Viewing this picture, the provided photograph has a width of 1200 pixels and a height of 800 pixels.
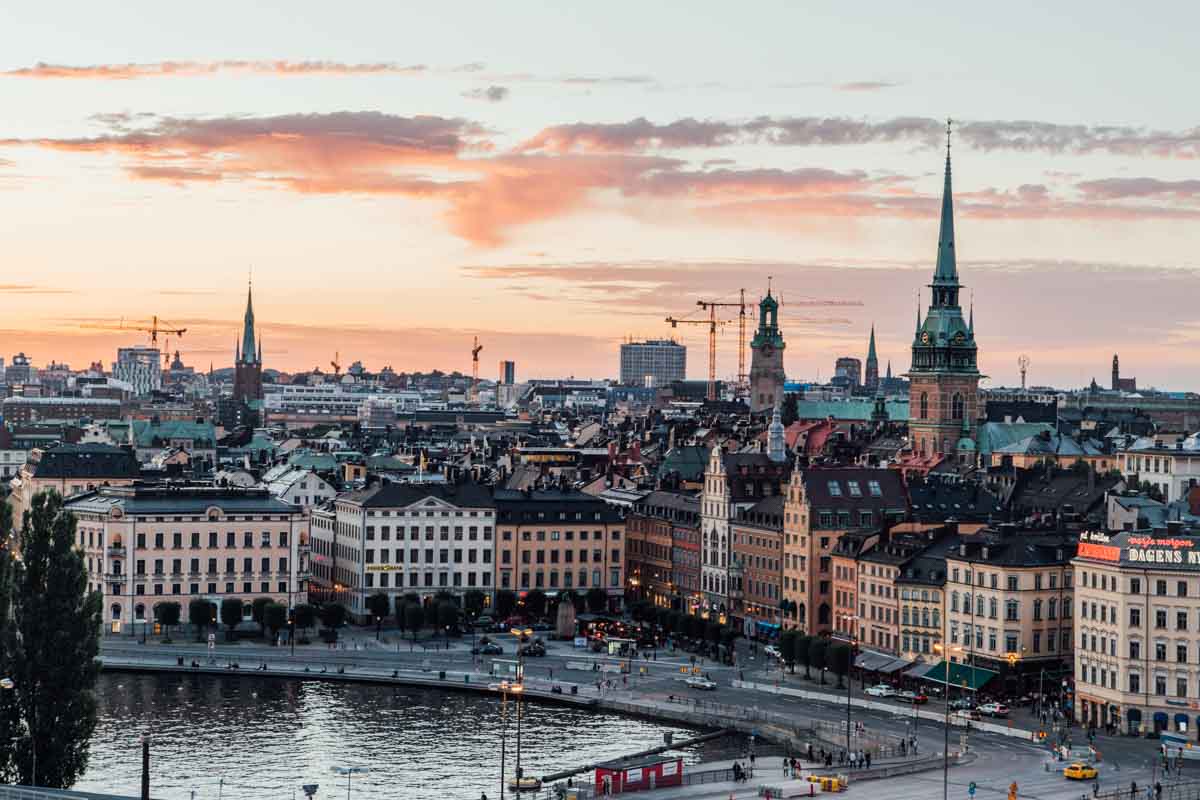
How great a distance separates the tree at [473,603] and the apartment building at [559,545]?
7.26 m

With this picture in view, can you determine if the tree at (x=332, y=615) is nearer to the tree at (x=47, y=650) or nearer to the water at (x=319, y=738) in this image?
the water at (x=319, y=738)

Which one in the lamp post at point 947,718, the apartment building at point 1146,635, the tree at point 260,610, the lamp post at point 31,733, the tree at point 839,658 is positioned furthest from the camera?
Answer: the tree at point 260,610

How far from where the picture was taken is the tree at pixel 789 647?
149 m

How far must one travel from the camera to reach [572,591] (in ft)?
611

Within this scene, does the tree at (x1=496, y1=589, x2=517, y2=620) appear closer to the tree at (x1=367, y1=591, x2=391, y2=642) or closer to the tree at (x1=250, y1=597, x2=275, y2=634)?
the tree at (x1=367, y1=591, x2=391, y2=642)

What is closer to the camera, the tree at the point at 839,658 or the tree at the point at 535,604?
the tree at the point at 839,658

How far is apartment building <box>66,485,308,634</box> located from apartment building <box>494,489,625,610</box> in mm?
19118

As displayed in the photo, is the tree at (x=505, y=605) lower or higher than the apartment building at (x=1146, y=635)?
lower

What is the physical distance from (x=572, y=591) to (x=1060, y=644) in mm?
59317

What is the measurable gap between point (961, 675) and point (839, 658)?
32.7 feet

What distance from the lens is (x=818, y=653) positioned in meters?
145

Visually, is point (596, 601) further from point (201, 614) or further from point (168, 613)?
point (168, 613)

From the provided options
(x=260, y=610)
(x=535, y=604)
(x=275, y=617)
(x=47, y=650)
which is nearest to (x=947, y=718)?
(x=47, y=650)

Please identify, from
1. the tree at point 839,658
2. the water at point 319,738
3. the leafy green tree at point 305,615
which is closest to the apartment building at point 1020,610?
the tree at point 839,658
